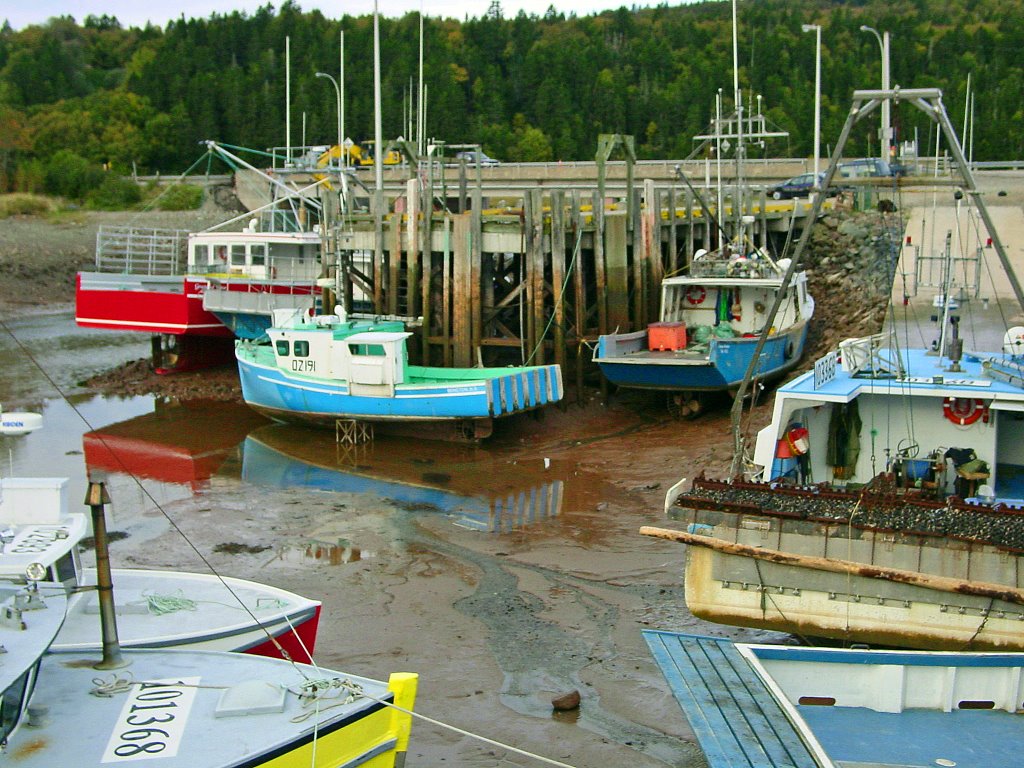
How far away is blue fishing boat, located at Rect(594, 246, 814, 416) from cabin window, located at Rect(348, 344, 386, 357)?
3.90 m

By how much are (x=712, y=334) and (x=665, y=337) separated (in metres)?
1.27

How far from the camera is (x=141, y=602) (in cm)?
996

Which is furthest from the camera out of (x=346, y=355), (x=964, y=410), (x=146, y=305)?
(x=146, y=305)

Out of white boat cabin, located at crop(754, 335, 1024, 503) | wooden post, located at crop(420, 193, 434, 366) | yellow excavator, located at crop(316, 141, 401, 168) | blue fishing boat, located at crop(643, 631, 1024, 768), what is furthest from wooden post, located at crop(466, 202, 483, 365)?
blue fishing boat, located at crop(643, 631, 1024, 768)

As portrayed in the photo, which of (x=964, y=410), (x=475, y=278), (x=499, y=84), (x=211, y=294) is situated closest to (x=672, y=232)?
(x=475, y=278)

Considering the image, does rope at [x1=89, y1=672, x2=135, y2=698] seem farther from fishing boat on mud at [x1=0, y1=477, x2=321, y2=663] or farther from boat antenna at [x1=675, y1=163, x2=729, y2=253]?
boat antenna at [x1=675, y1=163, x2=729, y2=253]

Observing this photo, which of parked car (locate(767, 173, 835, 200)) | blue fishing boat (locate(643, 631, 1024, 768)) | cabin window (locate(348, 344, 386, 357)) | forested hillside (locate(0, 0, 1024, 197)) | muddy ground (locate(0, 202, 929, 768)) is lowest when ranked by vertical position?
muddy ground (locate(0, 202, 929, 768))

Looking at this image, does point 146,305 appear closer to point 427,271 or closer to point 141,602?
point 427,271

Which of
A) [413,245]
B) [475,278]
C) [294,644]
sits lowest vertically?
[294,644]

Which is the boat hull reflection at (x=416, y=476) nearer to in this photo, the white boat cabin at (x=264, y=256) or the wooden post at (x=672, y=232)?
the wooden post at (x=672, y=232)

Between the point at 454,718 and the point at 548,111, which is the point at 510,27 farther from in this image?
the point at 454,718

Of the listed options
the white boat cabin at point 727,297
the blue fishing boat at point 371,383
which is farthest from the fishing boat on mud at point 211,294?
the white boat cabin at point 727,297

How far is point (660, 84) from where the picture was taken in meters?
72.4

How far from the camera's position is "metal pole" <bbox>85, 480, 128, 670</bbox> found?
26.9 ft
